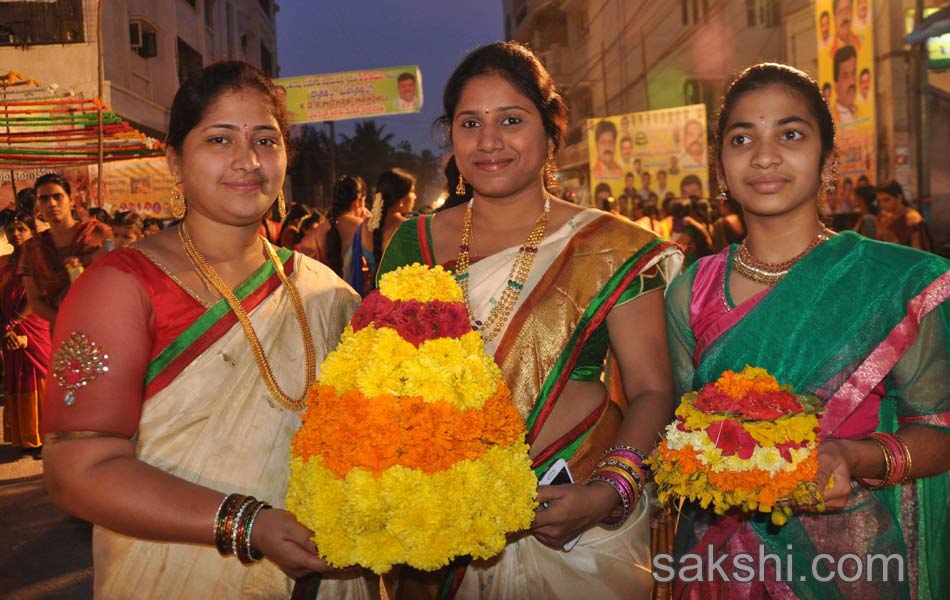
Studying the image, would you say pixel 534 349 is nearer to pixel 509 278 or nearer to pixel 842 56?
pixel 509 278

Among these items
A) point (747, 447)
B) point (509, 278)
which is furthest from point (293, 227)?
point (747, 447)

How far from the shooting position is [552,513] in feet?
6.25

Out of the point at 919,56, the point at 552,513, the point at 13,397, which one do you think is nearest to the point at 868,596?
the point at 552,513

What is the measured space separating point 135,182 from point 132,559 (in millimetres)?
13204

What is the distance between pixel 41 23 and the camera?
17.1 metres

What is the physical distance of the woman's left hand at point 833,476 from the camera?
1771 mm

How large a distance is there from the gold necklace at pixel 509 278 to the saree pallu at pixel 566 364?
0.02 metres

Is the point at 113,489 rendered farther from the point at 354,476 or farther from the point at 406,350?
the point at 406,350

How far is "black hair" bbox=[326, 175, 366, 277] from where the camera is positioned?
298 inches

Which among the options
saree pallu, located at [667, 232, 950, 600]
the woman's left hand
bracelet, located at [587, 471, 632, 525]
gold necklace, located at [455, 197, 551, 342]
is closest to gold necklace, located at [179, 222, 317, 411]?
gold necklace, located at [455, 197, 551, 342]

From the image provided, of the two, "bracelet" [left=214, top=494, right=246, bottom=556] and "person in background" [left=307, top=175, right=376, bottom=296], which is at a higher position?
"person in background" [left=307, top=175, right=376, bottom=296]

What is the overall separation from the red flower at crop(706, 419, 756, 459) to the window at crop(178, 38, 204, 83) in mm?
22552

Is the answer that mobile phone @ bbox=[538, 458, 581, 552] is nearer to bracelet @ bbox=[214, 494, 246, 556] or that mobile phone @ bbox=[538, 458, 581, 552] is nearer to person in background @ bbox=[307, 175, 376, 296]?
bracelet @ bbox=[214, 494, 246, 556]

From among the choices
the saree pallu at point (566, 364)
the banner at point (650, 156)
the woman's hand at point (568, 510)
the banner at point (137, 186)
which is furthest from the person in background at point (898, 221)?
the banner at point (137, 186)
